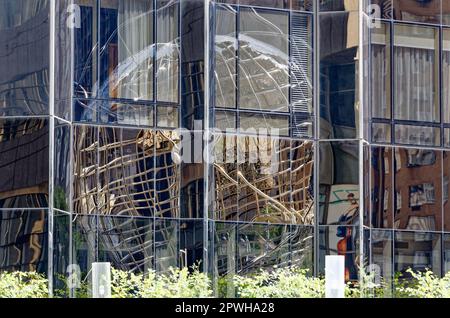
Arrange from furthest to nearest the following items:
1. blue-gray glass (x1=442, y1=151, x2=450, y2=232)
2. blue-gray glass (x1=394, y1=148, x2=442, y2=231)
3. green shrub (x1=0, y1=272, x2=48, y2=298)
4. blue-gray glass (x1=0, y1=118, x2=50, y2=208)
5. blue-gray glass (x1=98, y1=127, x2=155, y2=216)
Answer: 1. blue-gray glass (x1=442, y1=151, x2=450, y2=232)
2. blue-gray glass (x1=394, y1=148, x2=442, y2=231)
3. blue-gray glass (x1=98, y1=127, x2=155, y2=216)
4. blue-gray glass (x1=0, y1=118, x2=50, y2=208)
5. green shrub (x1=0, y1=272, x2=48, y2=298)

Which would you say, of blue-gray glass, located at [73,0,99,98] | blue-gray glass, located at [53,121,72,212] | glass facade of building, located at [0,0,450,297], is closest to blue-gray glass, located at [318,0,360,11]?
glass facade of building, located at [0,0,450,297]

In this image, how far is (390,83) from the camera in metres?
25.4

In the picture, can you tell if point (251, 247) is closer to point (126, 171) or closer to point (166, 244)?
point (166, 244)

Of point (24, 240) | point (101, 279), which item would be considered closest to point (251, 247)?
point (24, 240)

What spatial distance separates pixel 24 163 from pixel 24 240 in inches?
52.6

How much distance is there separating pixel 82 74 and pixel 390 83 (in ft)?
19.7

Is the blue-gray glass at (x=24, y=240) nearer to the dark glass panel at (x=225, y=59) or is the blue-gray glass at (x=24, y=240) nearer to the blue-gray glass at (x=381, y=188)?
the dark glass panel at (x=225, y=59)

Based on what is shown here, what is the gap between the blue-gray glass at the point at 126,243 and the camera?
23562 millimetres

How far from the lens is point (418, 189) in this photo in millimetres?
25297

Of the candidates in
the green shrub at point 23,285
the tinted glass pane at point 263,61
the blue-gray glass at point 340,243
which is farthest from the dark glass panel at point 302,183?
the green shrub at point 23,285

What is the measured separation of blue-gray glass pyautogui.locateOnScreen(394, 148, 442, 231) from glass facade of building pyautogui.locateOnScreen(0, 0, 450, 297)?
27 mm

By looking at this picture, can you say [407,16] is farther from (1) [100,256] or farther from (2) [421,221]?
(1) [100,256]

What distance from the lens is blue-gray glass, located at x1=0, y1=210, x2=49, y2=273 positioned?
74.5ft

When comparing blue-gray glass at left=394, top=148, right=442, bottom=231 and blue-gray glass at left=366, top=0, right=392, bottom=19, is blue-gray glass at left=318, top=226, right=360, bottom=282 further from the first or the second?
blue-gray glass at left=366, top=0, right=392, bottom=19
